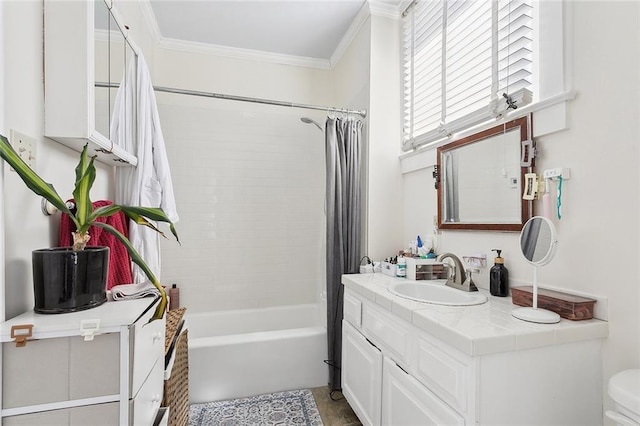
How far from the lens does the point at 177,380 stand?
144 cm

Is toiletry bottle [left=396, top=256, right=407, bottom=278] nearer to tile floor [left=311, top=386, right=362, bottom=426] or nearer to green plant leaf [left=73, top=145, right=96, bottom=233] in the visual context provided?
tile floor [left=311, top=386, right=362, bottom=426]

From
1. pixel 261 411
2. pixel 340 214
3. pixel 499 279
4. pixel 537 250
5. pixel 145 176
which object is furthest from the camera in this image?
pixel 340 214

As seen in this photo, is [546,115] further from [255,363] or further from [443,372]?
[255,363]

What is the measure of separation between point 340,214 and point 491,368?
1384 millimetres

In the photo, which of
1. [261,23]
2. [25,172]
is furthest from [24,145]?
[261,23]

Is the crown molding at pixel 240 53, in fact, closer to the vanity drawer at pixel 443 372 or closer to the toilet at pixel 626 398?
the vanity drawer at pixel 443 372

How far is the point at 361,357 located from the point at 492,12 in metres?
1.87

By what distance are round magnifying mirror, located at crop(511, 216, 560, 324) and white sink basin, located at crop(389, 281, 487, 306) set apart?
0.28 metres

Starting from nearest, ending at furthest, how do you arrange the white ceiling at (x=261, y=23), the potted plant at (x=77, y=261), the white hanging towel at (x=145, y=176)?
the potted plant at (x=77, y=261)
the white hanging towel at (x=145, y=176)
the white ceiling at (x=261, y=23)

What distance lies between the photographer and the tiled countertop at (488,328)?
940 millimetres

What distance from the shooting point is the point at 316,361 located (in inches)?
85.5

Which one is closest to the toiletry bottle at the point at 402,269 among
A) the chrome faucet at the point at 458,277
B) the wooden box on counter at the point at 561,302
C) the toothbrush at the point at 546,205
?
the chrome faucet at the point at 458,277

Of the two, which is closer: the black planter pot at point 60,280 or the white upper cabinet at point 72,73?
the black planter pot at point 60,280

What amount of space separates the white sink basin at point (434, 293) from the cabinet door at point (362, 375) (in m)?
0.33
